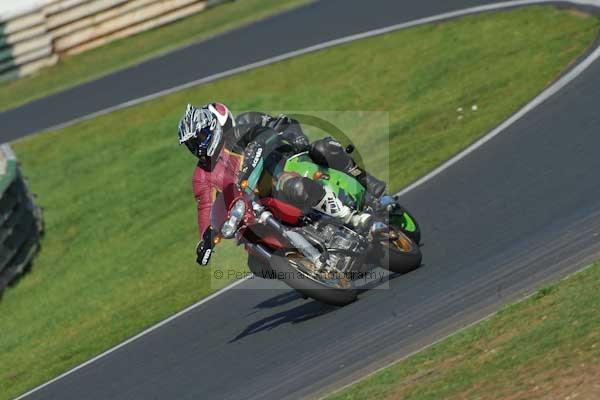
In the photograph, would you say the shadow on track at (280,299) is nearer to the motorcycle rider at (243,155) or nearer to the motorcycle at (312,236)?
the motorcycle at (312,236)

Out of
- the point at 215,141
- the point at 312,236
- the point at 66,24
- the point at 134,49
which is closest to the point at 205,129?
the point at 215,141

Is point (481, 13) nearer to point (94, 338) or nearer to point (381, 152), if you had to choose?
Result: point (381, 152)

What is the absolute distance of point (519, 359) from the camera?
269 inches

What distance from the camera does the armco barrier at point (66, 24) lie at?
21.3m

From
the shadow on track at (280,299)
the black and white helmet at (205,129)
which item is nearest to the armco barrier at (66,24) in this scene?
the shadow on track at (280,299)

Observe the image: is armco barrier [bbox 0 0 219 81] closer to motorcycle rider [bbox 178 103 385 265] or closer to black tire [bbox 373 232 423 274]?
motorcycle rider [bbox 178 103 385 265]

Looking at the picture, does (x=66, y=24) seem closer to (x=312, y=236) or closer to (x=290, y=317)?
(x=290, y=317)

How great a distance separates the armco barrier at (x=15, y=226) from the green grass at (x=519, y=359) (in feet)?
25.5

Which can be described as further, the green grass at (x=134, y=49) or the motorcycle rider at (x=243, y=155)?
the green grass at (x=134, y=49)

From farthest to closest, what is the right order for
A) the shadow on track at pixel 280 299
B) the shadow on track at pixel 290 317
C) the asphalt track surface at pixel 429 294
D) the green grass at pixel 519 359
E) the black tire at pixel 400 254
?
the shadow on track at pixel 280 299
the shadow on track at pixel 290 317
the black tire at pixel 400 254
the asphalt track surface at pixel 429 294
the green grass at pixel 519 359

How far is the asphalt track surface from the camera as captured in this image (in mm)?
8609

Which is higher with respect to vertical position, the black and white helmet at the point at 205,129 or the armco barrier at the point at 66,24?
the black and white helmet at the point at 205,129

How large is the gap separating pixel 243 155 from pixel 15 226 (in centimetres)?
609

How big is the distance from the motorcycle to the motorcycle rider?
75 mm
